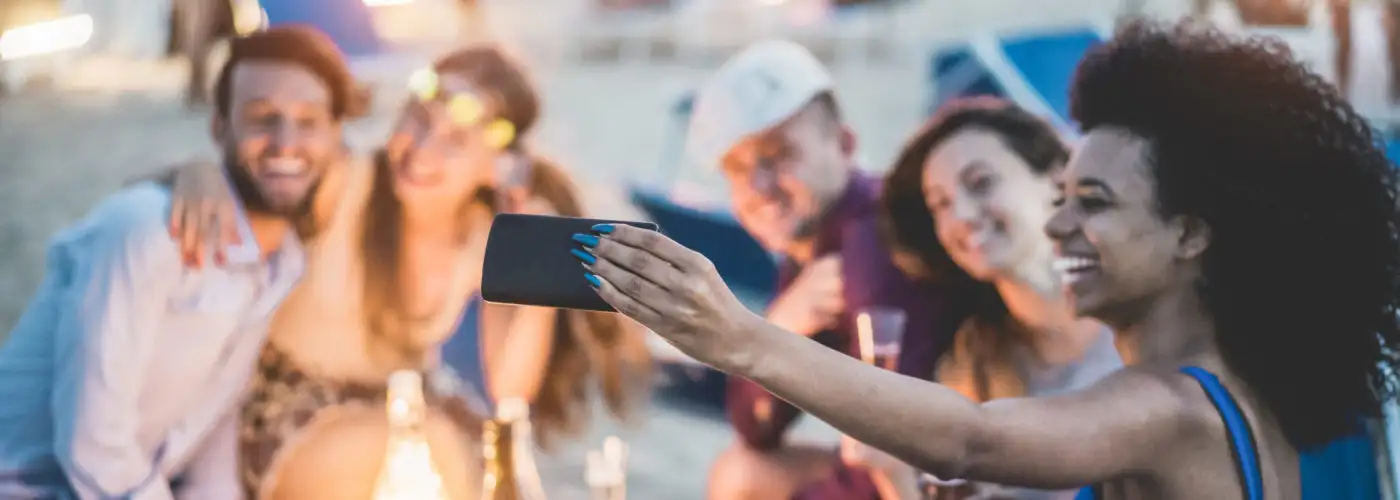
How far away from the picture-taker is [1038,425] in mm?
1266

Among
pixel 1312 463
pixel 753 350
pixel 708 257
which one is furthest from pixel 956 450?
pixel 708 257

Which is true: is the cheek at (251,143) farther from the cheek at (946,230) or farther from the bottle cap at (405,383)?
the cheek at (946,230)

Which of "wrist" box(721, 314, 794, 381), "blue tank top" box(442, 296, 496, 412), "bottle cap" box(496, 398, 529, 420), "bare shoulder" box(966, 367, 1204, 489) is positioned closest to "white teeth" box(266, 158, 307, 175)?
"blue tank top" box(442, 296, 496, 412)

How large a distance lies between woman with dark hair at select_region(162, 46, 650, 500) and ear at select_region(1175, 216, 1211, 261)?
1.07 m

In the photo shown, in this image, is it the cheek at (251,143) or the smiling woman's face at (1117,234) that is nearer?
the smiling woman's face at (1117,234)

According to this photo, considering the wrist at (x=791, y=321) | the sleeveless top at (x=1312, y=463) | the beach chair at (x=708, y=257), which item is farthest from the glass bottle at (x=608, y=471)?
the sleeveless top at (x=1312, y=463)

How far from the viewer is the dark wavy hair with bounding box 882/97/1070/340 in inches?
86.2

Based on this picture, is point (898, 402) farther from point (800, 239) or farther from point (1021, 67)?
point (1021, 67)

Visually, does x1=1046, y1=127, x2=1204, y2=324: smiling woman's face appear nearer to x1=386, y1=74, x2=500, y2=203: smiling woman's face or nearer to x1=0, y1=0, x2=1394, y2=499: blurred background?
x1=0, y1=0, x2=1394, y2=499: blurred background

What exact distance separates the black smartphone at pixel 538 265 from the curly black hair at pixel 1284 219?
773mm

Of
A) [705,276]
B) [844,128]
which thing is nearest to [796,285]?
[844,128]

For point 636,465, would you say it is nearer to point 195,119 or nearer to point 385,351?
point 385,351

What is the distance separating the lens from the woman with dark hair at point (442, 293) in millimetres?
2264

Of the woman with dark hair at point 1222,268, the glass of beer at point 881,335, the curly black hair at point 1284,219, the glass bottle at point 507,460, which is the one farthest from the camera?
the glass of beer at point 881,335
